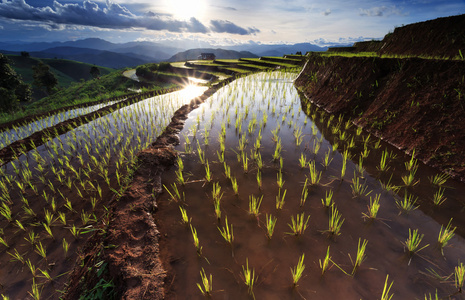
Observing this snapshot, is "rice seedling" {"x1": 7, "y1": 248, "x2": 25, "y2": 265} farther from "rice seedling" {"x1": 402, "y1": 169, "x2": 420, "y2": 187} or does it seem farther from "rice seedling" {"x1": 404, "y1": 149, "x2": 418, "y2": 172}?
"rice seedling" {"x1": 404, "y1": 149, "x2": 418, "y2": 172}

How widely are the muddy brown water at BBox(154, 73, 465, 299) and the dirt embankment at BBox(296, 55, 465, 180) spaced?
0.50 metres

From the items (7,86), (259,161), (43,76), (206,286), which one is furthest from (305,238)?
(43,76)

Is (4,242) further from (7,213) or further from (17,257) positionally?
(7,213)

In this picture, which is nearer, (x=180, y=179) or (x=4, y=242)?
(x=4, y=242)

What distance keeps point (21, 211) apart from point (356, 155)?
→ 627 centimetres

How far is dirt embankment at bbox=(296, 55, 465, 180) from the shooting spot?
366 cm

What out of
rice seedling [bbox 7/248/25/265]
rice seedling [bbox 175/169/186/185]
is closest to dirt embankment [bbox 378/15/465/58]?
rice seedling [bbox 175/169/186/185]

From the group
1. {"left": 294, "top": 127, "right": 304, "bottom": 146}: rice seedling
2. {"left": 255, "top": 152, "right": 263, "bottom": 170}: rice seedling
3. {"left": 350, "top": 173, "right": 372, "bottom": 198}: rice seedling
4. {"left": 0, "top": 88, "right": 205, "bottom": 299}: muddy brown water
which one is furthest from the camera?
{"left": 294, "top": 127, "right": 304, "bottom": 146}: rice seedling

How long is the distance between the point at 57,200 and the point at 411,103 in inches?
300

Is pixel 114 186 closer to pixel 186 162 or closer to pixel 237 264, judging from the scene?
pixel 186 162

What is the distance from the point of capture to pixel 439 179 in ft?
10.6

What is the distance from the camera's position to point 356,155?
4.25m

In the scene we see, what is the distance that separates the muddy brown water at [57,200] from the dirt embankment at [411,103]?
5.83 metres

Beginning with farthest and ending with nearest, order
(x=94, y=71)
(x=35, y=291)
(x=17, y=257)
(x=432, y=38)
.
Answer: (x=94, y=71), (x=432, y=38), (x=17, y=257), (x=35, y=291)
